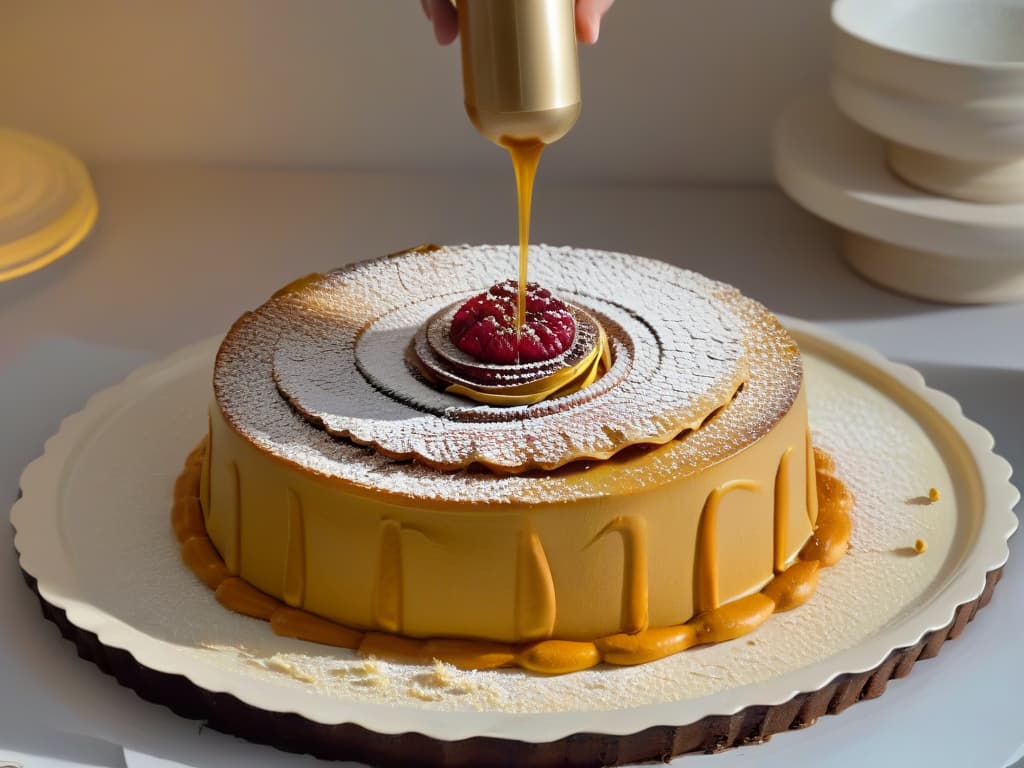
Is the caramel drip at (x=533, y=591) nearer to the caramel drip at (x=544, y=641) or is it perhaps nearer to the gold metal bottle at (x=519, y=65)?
the caramel drip at (x=544, y=641)

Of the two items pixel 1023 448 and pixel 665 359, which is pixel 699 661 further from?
pixel 1023 448

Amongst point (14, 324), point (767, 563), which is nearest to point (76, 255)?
point (14, 324)

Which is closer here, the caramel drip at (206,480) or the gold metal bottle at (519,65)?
the gold metal bottle at (519,65)

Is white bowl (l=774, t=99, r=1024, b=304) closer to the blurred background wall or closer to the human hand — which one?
the blurred background wall

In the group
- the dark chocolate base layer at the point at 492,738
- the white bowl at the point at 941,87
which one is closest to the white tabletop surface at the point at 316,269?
the dark chocolate base layer at the point at 492,738

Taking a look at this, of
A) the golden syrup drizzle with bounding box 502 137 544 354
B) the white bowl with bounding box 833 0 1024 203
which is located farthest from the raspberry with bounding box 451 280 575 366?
the white bowl with bounding box 833 0 1024 203

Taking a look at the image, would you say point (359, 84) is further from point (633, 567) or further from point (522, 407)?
point (633, 567)
